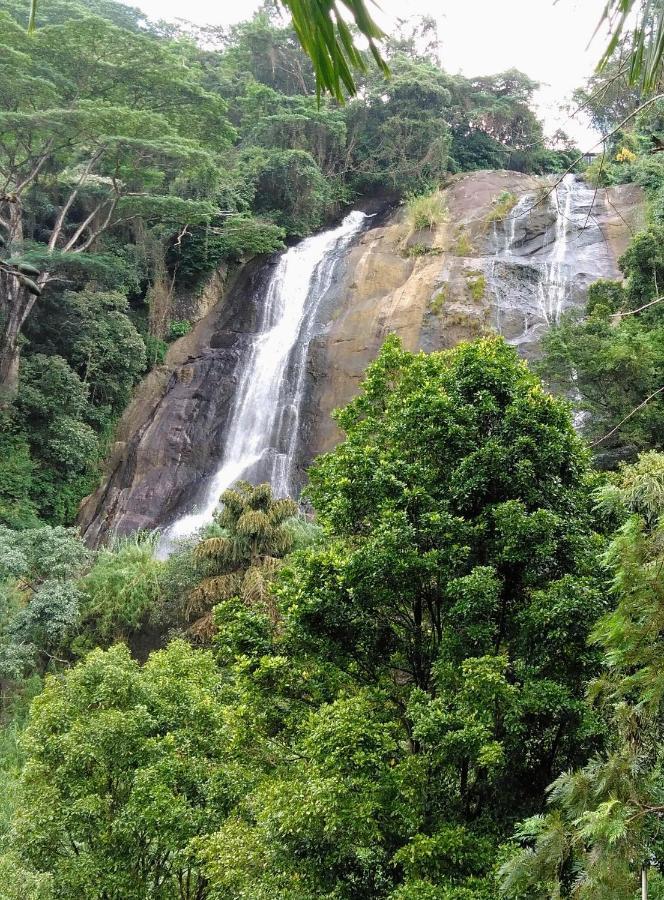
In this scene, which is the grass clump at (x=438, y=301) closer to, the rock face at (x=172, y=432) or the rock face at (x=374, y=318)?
the rock face at (x=374, y=318)

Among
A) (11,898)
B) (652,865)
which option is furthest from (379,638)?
(11,898)

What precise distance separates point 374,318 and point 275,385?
11.5 ft

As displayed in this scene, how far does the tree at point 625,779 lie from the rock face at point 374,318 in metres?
16.1

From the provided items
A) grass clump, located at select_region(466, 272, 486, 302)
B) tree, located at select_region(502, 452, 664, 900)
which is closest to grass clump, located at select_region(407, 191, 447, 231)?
grass clump, located at select_region(466, 272, 486, 302)

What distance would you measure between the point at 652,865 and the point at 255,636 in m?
3.79

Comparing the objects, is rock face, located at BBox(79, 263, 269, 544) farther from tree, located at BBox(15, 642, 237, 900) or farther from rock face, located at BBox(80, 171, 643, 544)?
tree, located at BBox(15, 642, 237, 900)

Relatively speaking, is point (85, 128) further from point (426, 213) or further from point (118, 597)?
point (118, 597)

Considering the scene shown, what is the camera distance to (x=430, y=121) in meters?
28.4

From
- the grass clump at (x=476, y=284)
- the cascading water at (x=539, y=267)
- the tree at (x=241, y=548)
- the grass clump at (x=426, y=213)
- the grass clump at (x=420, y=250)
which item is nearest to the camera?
the tree at (x=241, y=548)

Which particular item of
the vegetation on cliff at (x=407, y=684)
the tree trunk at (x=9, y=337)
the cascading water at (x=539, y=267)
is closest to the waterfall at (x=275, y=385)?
the cascading water at (x=539, y=267)

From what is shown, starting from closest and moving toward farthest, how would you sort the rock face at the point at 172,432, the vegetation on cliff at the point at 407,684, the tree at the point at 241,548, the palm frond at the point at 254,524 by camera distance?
the vegetation on cliff at the point at 407,684 → the tree at the point at 241,548 → the palm frond at the point at 254,524 → the rock face at the point at 172,432

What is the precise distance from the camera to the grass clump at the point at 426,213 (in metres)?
24.1

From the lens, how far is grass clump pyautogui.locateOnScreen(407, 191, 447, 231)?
24125 millimetres

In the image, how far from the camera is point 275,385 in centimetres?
2212
